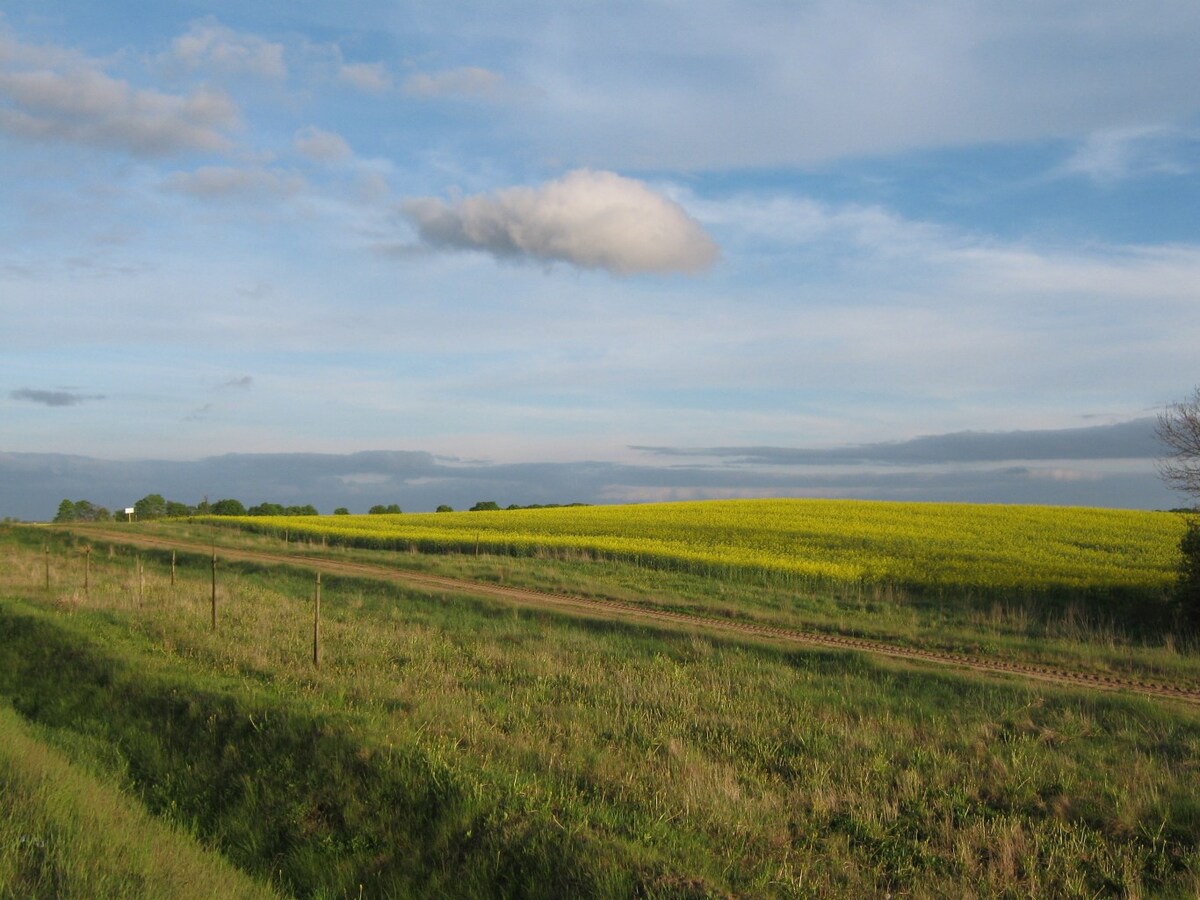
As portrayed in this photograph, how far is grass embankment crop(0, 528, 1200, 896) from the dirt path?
2456 millimetres

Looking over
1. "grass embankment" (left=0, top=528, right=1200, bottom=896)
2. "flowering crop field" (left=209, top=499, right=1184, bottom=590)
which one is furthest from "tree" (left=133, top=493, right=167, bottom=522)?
"grass embankment" (left=0, top=528, right=1200, bottom=896)

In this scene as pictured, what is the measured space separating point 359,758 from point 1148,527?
50424mm

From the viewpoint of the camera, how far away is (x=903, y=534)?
45094mm

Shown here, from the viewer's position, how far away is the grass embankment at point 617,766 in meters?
7.67

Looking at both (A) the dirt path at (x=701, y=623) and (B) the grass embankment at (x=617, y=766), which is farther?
(A) the dirt path at (x=701, y=623)

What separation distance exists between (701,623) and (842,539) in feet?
70.3

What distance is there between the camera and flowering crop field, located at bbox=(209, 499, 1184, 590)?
32881 mm

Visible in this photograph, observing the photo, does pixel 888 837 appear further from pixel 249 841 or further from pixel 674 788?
pixel 249 841

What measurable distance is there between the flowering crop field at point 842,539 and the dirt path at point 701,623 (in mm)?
8457

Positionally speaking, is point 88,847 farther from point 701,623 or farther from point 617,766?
point 701,623

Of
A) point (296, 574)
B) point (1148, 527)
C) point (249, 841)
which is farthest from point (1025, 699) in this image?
point (1148, 527)

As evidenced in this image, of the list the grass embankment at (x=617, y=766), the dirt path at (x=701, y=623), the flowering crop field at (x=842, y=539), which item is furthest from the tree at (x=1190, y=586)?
the grass embankment at (x=617, y=766)

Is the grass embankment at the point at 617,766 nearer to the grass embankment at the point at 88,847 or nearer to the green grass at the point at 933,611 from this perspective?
the grass embankment at the point at 88,847

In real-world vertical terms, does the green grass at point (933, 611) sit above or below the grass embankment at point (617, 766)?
below
